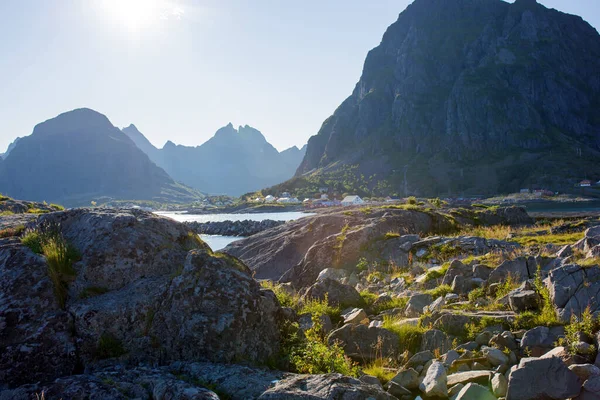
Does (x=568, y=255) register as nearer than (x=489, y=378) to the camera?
No

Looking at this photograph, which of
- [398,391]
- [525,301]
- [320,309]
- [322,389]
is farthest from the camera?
[320,309]

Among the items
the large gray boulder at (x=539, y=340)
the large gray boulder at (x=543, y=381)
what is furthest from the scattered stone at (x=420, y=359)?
the large gray boulder at (x=539, y=340)

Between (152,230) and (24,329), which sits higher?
(152,230)

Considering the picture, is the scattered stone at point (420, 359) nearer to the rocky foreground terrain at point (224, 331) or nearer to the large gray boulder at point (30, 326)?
the rocky foreground terrain at point (224, 331)

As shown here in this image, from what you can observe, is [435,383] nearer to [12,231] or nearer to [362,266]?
[12,231]

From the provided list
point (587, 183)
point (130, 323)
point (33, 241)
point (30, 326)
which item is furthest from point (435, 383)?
point (587, 183)

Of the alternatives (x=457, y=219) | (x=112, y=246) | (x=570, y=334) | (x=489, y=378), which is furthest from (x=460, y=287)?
(x=457, y=219)

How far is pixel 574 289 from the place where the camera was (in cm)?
851

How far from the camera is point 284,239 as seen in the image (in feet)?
102

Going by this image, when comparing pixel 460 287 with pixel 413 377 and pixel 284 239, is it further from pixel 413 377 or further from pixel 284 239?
pixel 284 239

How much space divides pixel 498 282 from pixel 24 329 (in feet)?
37.9

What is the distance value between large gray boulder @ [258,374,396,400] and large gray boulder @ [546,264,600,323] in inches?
202

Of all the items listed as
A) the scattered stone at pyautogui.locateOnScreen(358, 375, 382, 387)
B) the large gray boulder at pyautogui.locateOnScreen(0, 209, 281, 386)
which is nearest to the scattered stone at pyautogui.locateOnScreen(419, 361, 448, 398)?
the scattered stone at pyautogui.locateOnScreen(358, 375, 382, 387)

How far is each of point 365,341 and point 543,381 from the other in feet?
11.4
